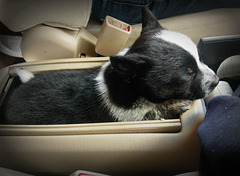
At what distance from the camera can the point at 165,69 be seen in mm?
835

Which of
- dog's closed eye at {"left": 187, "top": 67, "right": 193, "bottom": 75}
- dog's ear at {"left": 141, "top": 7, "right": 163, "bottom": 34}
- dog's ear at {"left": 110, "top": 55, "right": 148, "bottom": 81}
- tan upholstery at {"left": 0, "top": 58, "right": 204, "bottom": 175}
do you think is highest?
dog's ear at {"left": 141, "top": 7, "right": 163, "bottom": 34}

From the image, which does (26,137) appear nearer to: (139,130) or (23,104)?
(23,104)

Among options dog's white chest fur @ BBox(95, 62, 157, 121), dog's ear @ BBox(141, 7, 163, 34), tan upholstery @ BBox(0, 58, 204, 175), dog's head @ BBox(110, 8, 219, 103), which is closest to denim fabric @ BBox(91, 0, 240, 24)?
dog's ear @ BBox(141, 7, 163, 34)

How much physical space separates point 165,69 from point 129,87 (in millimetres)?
175

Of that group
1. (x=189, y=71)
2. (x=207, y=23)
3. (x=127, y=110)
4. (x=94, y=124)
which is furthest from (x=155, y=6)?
(x=94, y=124)

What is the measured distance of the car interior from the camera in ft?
2.52

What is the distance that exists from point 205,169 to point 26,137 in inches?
25.7

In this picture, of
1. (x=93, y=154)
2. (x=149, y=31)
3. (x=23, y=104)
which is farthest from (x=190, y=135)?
(x=23, y=104)

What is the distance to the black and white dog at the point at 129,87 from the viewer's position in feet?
2.75

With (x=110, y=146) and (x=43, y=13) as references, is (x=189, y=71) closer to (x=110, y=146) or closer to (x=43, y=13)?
(x=110, y=146)

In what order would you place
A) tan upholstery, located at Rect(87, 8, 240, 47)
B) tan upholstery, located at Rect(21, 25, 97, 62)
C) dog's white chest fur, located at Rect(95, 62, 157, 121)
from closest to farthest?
dog's white chest fur, located at Rect(95, 62, 157, 121), tan upholstery, located at Rect(21, 25, 97, 62), tan upholstery, located at Rect(87, 8, 240, 47)

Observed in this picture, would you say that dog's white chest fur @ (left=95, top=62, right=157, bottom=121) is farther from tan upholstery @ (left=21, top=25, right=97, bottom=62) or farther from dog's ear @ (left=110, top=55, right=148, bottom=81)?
tan upholstery @ (left=21, top=25, right=97, bottom=62)

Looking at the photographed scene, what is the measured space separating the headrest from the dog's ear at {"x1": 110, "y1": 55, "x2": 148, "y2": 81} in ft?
1.78

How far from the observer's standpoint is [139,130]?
30.4 inches
